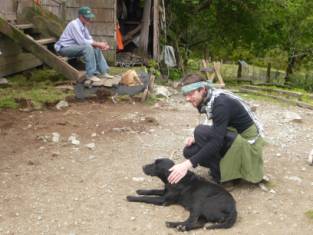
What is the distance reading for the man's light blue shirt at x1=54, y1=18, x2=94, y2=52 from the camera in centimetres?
946

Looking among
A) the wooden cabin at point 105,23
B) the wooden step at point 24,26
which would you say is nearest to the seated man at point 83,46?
the wooden cabin at point 105,23

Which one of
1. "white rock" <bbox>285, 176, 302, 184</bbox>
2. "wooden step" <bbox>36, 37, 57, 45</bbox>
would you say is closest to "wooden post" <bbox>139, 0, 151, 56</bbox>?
"wooden step" <bbox>36, 37, 57, 45</bbox>

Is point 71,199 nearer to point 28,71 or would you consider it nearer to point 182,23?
point 28,71

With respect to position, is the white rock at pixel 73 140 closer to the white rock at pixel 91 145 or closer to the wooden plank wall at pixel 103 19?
the white rock at pixel 91 145

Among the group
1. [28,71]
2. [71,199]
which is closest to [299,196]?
[71,199]

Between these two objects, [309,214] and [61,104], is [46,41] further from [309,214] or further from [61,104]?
[309,214]

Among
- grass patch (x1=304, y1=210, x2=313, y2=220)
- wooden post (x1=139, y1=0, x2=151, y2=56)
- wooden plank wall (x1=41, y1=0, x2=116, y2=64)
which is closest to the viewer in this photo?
grass patch (x1=304, y1=210, x2=313, y2=220)

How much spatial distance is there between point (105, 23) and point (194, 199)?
8037 mm

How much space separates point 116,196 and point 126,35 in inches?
348

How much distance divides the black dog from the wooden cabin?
225 inches

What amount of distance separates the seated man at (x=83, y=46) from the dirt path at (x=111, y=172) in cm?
92

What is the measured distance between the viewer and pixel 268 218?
15.8 feet

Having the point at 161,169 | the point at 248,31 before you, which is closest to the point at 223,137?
the point at 161,169

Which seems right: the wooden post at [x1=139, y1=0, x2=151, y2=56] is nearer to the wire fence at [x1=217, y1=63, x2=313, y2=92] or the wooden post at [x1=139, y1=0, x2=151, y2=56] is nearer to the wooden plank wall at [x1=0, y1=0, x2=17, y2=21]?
the wooden plank wall at [x1=0, y1=0, x2=17, y2=21]
